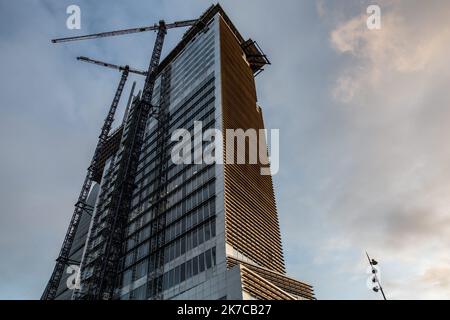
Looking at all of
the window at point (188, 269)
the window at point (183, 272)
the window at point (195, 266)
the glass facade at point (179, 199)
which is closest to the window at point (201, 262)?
the glass facade at point (179, 199)

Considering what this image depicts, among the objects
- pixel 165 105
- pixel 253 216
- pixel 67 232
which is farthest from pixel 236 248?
pixel 67 232

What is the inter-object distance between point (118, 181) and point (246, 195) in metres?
30.2

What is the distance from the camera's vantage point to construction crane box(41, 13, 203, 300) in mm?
65875

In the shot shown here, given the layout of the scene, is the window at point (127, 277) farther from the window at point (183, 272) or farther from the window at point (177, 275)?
the window at point (183, 272)

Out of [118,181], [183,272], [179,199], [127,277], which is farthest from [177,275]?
[118,181]

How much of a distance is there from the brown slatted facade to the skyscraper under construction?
234 millimetres

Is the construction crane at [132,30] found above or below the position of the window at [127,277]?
above

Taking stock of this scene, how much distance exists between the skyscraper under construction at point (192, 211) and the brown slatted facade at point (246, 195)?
23cm

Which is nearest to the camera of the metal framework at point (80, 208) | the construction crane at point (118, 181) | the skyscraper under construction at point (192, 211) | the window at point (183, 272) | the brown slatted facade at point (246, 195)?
the skyscraper under construction at point (192, 211)

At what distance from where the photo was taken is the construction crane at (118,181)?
216ft

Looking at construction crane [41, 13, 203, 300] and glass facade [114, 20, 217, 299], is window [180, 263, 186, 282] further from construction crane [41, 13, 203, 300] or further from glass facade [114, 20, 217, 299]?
construction crane [41, 13, 203, 300]
